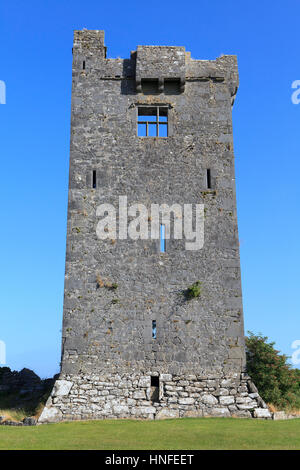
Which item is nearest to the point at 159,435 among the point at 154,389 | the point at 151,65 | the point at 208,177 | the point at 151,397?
the point at 151,397

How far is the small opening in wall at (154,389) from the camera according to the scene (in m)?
16.4

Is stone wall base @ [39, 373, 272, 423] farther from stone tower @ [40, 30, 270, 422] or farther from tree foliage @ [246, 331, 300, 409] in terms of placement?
tree foliage @ [246, 331, 300, 409]

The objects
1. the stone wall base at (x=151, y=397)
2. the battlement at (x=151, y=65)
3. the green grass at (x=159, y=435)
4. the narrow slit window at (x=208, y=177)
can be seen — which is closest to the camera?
the green grass at (x=159, y=435)

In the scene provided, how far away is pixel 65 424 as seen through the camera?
15.0 m

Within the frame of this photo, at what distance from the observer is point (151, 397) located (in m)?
16.4

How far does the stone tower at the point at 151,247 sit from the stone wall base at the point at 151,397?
0.04 meters

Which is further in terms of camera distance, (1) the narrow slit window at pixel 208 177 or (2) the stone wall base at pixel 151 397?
(1) the narrow slit window at pixel 208 177

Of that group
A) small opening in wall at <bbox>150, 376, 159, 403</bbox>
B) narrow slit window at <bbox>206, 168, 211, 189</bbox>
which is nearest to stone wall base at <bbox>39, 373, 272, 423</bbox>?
small opening in wall at <bbox>150, 376, 159, 403</bbox>

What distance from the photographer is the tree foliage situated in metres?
19.3

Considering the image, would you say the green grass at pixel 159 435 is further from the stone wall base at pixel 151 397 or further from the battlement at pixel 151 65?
the battlement at pixel 151 65

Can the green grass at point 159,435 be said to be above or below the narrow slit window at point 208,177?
below

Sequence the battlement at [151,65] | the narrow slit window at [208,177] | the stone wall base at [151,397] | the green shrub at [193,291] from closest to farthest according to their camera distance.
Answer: the stone wall base at [151,397]
the green shrub at [193,291]
the narrow slit window at [208,177]
the battlement at [151,65]

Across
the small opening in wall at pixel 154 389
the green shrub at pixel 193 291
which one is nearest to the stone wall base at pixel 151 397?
the small opening in wall at pixel 154 389
